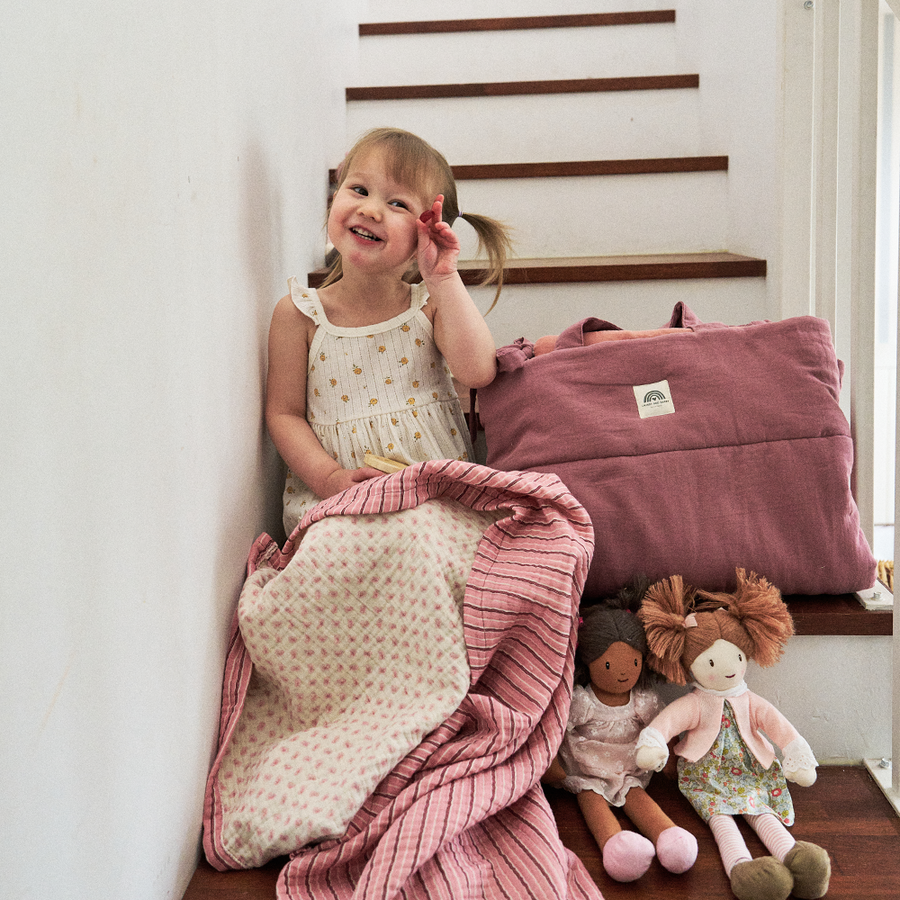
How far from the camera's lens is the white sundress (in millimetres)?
1203

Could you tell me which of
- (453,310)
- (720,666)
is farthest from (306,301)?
(720,666)

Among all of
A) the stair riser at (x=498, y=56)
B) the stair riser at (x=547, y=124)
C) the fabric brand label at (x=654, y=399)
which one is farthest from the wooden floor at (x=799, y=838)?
the stair riser at (x=498, y=56)

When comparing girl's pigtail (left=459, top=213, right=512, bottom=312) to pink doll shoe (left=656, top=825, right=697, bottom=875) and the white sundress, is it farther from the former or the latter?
pink doll shoe (left=656, top=825, right=697, bottom=875)

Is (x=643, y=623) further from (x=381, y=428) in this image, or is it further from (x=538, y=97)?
(x=538, y=97)

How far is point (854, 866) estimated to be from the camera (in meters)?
0.84

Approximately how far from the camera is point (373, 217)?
115cm

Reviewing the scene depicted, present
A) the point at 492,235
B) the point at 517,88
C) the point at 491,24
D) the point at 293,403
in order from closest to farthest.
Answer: the point at 293,403
the point at 492,235
the point at 517,88
the point at 491,24

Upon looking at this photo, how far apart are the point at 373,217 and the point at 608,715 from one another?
687mm

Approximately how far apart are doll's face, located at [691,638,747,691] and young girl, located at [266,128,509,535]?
1.48 feet

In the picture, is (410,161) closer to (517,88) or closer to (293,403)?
(293,403)

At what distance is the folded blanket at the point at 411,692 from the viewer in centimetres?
81

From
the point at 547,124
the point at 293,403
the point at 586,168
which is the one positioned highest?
the point at 547,124

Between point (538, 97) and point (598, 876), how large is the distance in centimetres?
174

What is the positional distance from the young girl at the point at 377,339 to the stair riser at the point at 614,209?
62cm
